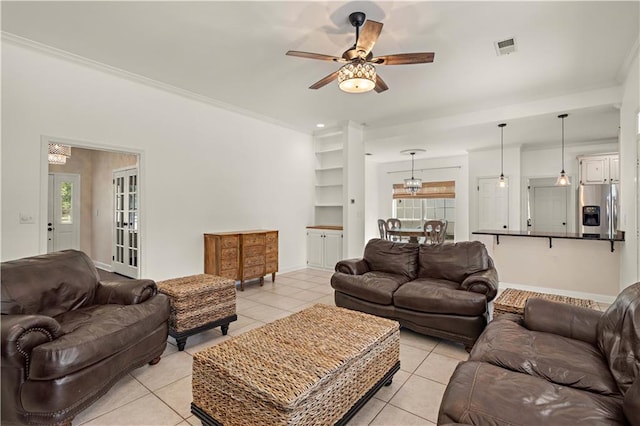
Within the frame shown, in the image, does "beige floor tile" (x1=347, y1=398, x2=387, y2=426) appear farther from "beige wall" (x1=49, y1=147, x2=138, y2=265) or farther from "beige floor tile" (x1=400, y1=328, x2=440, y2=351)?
"beige wall" (x1=49, y1=147, x2=138, y2=265)

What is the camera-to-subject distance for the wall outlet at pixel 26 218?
3.15m

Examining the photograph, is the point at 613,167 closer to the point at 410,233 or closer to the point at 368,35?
the point at 410,233

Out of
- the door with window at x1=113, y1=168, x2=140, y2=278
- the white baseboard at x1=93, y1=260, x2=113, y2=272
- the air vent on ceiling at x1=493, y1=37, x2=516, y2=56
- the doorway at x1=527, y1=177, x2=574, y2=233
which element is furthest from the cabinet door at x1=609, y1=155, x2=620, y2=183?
the white baseboard at x1=93, y1=260, x2=113, y2=272

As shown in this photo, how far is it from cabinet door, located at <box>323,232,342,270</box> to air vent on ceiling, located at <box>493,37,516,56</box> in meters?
3.86

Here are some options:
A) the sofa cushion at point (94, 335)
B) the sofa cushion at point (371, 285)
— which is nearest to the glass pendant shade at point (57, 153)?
the sofa cushion at point (94, 335)

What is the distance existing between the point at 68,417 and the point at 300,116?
497cm

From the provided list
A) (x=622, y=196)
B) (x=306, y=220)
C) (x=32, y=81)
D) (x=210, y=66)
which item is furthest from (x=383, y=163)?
(x=32, y=81)

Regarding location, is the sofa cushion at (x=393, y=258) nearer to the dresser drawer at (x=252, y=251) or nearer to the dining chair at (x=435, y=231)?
the dresser drawer at (x=252, y=251)

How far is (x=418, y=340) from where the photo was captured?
3.08 meters

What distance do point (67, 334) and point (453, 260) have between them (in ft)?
11.3

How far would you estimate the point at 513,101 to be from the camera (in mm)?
4625

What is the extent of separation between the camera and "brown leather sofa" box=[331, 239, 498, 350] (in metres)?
2.83

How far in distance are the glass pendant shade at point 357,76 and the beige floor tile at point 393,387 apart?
2433mm

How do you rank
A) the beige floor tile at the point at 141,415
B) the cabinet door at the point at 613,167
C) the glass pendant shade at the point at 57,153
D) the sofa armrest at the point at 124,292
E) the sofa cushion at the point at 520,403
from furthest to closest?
the cabinet door at the point at 613,167 < the glass pendant shade at the point at 57,153 < the sofa armrest at the point at 124,292 < the beige floor tile at the point at 141,415 < the sofa cushion at the point at 520,403
